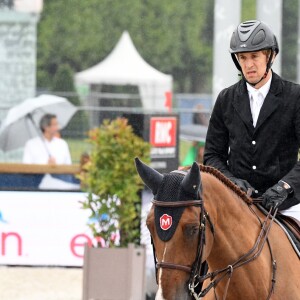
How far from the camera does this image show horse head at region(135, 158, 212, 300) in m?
4.99

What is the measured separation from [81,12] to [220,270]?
3220 centimetres

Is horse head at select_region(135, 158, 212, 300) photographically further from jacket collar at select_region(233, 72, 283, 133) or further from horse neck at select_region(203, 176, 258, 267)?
jacket collar at select_region(233, 72, 283, 133)

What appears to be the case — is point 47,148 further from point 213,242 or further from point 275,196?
point 213,242

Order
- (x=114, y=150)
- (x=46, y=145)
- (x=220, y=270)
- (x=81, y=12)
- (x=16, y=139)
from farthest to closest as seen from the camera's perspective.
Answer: (x=81, y=12) → (x=16, y=139) → (x=46, y=145) → (x=114, y=150) → (x=220, y=270)

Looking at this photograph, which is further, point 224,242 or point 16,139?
point 16,139

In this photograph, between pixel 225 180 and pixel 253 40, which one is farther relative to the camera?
pixel 253 40

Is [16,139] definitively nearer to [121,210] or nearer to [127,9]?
[121,210]

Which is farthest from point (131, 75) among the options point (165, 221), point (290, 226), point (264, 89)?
point (165, 221)

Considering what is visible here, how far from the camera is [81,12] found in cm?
3716

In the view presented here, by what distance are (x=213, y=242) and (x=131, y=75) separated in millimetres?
21200

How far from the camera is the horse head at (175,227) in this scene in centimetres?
499

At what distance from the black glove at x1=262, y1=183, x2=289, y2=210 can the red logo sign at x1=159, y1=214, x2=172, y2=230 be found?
3.14 ft

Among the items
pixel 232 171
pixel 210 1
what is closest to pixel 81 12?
pixel 210 1

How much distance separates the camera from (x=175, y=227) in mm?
5043
